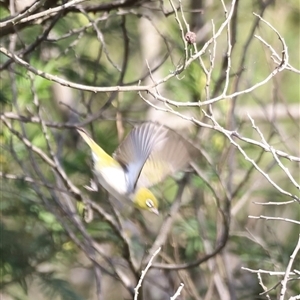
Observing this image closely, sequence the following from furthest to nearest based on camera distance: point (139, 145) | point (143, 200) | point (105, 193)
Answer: point (105, 193)
point (143, 200)
point (139, 145)

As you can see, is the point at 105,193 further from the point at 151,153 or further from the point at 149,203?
the point at 151,153

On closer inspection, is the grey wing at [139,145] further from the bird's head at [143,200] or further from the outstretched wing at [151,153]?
the bird's head at [143,200]

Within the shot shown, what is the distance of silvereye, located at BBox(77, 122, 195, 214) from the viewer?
202cm

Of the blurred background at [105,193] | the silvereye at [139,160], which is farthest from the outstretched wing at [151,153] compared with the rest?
the blurred background at [105,193]

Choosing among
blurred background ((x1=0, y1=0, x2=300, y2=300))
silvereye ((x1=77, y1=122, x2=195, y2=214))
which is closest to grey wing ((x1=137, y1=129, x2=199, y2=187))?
silvereye ((x1=77, y1=122, x2=195, y2=214))

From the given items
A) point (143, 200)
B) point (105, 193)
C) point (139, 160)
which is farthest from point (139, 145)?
point (105, 193)

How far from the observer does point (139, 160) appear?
6.79 ft

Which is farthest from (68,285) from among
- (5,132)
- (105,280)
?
(105,280)

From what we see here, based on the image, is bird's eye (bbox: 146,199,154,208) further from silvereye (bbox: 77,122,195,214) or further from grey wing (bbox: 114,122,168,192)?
grey wing (bbox: 114,122,168,192)

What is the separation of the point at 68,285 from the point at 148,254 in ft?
1.71

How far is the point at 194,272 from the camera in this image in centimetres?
325

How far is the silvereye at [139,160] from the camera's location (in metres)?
2.02

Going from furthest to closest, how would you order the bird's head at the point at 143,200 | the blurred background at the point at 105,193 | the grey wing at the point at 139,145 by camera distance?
the blurred background at the point at 105,193, the bird's head at the point at 143,200, the grey wing at the point at 139,145

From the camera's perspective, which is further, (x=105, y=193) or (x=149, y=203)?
(x=105, y=193)
